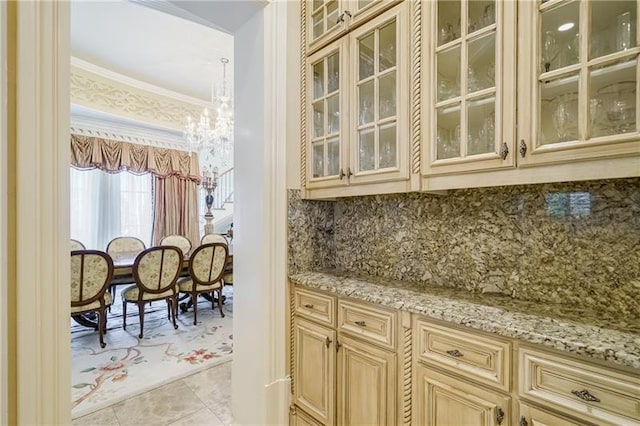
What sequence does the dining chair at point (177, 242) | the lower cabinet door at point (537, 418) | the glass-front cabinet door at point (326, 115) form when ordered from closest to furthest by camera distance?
the lower cabinet door at point (537, 418), the glass-front cabinet door at point (326, 115), the dining chair at point (177, 242)

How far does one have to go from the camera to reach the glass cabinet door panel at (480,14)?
1.24m

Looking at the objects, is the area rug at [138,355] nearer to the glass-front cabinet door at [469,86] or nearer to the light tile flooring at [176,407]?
the light tile flooring at [176,407]

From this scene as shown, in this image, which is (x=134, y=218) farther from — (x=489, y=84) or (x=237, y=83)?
(x=489, y=84)

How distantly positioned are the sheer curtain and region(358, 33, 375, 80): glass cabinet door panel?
5.24 meters

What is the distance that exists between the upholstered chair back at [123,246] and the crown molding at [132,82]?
8.08ft

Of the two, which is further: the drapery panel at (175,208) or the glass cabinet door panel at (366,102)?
the drapery panel at (175,208)

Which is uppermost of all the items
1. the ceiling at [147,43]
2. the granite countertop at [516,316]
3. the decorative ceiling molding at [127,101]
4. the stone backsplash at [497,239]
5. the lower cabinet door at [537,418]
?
the ceiling at [147,43]

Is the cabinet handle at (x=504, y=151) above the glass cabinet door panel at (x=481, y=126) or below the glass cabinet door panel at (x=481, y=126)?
below

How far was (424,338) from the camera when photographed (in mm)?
1284

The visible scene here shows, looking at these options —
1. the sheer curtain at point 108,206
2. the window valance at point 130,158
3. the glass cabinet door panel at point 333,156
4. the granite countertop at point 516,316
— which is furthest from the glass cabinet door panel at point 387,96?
the sheer curtain at point 108,206

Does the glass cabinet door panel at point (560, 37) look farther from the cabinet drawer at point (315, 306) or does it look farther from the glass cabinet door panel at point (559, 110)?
the cabinet drawer at point (315, 306)

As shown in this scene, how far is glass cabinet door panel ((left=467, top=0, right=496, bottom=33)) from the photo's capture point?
1242 mm

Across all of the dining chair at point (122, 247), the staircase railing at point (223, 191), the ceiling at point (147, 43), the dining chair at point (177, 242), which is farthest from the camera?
the staircase railing at point (223, 191)

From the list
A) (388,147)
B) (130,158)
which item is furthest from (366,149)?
(130,158)
